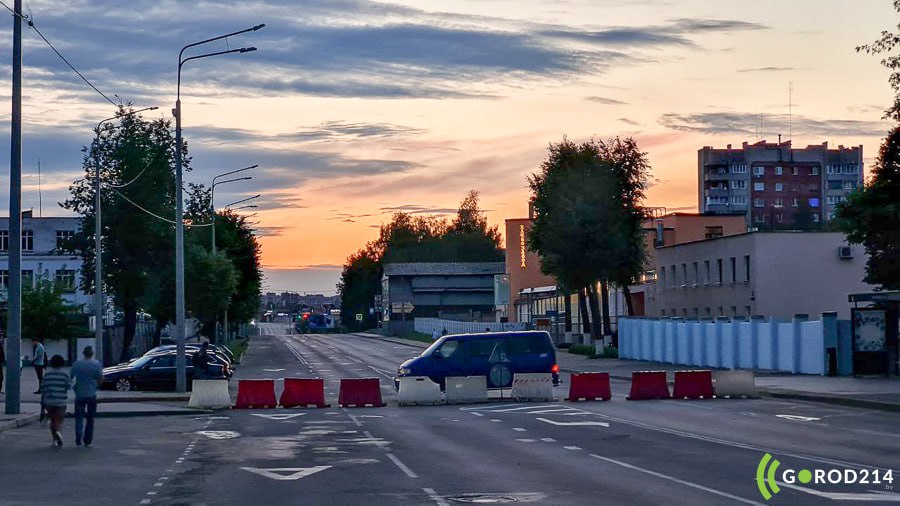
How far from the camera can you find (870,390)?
115 ft

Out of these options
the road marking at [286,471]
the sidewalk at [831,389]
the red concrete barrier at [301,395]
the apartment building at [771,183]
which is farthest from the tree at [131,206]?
the apartment building at [771,183]

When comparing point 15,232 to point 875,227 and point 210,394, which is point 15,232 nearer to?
point 210,394

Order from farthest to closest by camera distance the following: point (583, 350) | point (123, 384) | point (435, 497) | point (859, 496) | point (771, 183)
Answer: point (771, 183) < point (583, 350) < point (123, 384) < point (435, 497) < point (859, 496)

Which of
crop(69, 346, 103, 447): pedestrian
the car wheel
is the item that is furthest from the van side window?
crop(69, 346, 103, 447): pedestrian

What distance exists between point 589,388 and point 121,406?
12.6m

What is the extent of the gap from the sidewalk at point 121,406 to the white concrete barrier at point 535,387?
873 centimetres

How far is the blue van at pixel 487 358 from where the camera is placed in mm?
37594

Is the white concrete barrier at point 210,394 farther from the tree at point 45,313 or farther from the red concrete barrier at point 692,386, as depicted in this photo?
the tree at point 45,313

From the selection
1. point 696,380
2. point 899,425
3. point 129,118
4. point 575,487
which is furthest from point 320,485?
point 129,118

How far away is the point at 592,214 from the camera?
241 feet

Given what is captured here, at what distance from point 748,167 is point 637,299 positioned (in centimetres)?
8272

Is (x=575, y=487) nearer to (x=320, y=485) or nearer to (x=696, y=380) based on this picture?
(x=320, y=485)

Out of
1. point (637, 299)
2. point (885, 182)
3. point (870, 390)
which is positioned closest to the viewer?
point (870, 390)

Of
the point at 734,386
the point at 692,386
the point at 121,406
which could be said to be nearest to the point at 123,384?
the point at 121,406
